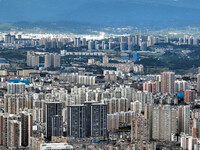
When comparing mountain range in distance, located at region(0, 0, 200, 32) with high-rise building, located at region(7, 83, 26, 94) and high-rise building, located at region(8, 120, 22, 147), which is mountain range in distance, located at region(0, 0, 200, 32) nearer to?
high-rise building, located at region(7, 83, 26, 94)

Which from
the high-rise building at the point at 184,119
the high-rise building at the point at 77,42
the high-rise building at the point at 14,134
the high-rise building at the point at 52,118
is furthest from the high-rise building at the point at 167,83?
the high-rise building at the point at 77,42

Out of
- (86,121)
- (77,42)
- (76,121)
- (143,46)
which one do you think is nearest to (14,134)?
(76,121)

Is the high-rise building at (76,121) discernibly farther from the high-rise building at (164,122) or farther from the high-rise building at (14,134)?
the high-rise building at (164,122)

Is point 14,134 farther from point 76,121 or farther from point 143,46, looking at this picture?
point 143,46

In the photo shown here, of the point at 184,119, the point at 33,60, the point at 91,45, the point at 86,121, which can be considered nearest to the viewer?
the point at 86,121

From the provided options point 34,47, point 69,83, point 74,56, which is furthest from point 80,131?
point 34,47
